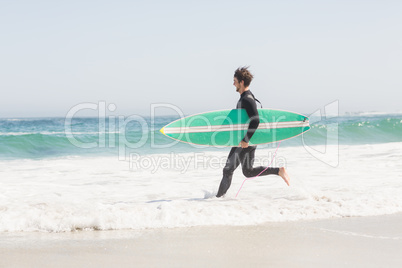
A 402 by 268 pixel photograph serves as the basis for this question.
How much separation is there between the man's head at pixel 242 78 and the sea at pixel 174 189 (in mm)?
1454

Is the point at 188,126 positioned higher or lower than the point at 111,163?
higher

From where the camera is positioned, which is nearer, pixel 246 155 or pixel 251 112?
pixel 251 112

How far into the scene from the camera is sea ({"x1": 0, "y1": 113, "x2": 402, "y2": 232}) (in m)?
4.38

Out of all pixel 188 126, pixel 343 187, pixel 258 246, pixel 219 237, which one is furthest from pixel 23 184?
pixel 343 187

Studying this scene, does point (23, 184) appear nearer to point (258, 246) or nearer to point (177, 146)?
point (258, 246)

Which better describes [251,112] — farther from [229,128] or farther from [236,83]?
[229,128]

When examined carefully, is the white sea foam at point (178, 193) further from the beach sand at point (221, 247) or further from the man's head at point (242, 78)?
the man's head at point (242, 78)

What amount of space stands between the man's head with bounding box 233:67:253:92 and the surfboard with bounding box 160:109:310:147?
0.40 meters

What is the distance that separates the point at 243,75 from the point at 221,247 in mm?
2174

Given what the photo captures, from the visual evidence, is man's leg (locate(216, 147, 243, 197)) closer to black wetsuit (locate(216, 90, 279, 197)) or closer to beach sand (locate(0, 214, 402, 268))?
black wetsuit (locate(216, 90, 279, 197))

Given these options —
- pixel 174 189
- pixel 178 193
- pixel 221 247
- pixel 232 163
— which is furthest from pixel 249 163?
pixel 221 247

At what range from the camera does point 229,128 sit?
5.38 m

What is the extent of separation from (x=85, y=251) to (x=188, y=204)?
1731 millimetres

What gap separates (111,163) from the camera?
9828 millimetres
